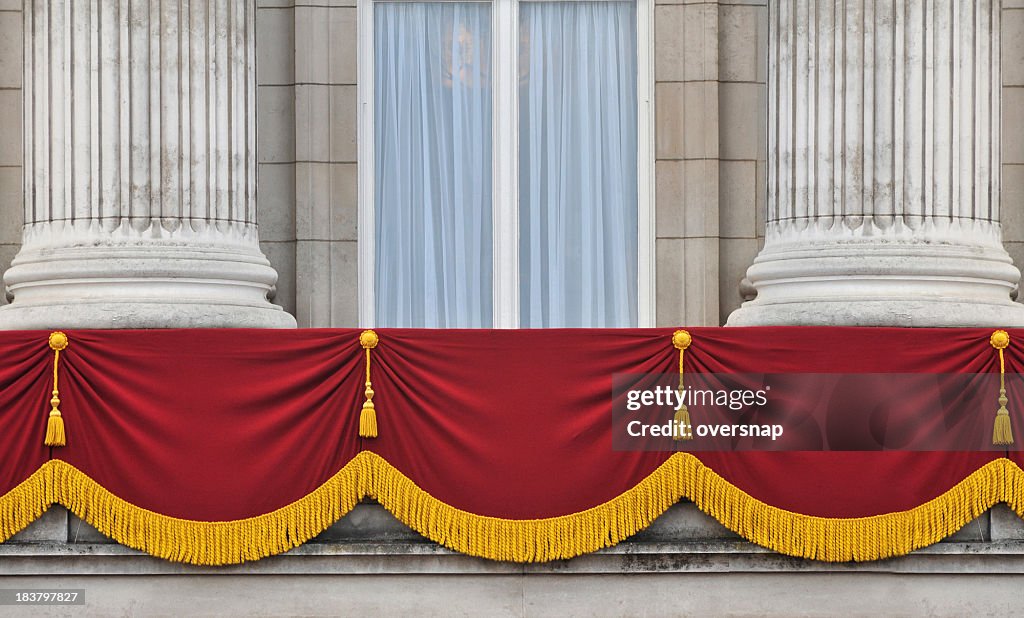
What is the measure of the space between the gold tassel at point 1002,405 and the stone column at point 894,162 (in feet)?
2.29

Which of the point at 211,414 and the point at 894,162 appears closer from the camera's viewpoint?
the point at 211,414

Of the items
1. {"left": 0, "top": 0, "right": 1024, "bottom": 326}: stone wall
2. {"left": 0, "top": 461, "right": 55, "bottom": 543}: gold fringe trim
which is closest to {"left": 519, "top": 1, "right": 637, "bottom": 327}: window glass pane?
{"left": 0, "top": 0, "right": 1024, "bottom": 326}: stone wall

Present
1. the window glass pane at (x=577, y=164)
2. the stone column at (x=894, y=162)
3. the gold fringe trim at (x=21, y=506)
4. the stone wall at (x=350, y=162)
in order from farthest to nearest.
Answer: the window glass pane at (x=577, y=164), the stone wall at (x=350, y=162), the stone column at (x=894, y=162), the gold fringe trim at (x=21, y=506)

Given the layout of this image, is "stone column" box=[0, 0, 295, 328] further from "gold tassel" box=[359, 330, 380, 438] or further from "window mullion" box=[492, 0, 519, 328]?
"window mullion" box=[492, 0, 519, 328]

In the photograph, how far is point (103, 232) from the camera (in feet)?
37.5

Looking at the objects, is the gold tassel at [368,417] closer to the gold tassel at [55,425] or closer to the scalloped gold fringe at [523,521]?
the scalloped gold fringe at [523,521]

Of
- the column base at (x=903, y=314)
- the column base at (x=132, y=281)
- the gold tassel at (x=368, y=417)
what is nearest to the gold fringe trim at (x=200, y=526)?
the gold tassel at (x=368, y=417)

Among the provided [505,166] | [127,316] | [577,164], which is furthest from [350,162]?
[127,316]

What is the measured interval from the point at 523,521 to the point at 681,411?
4.49 ft

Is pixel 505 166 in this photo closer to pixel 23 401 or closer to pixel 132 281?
pixel 132 281

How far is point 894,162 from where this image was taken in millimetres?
11469

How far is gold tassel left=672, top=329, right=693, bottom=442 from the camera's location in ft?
34.3

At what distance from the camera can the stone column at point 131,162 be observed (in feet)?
37.1

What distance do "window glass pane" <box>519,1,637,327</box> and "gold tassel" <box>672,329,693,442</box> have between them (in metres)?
3.87
